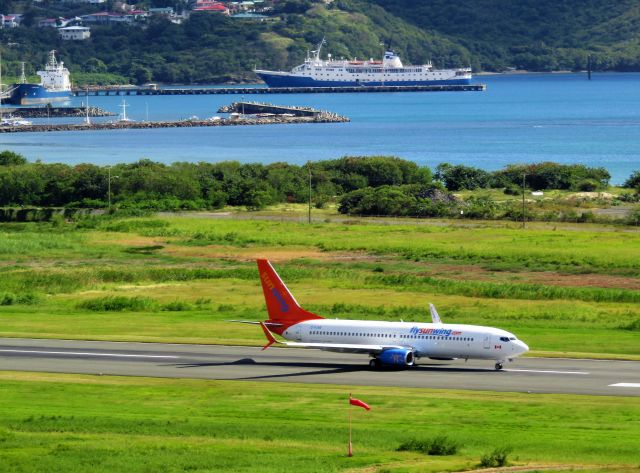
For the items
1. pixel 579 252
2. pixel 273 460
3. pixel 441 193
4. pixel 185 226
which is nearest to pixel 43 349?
pixel 273 460

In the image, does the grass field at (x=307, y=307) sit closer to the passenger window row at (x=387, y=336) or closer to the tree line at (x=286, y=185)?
the passenger window row at (x=387, y=336)

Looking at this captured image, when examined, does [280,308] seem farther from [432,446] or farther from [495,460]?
[495,460]

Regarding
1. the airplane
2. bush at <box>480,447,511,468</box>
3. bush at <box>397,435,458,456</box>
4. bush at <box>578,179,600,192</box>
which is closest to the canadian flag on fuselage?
the airplane

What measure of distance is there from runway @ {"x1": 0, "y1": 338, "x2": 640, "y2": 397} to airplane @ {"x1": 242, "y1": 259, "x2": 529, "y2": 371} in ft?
3.06

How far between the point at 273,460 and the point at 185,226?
92.4 meters

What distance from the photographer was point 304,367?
225 ft

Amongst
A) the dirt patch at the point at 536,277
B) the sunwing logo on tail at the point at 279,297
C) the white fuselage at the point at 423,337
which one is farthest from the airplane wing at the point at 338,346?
the dirt patch at the point at 536,277

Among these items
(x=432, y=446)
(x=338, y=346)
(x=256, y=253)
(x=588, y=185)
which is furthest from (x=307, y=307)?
(x=588, y=185)

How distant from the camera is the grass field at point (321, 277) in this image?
81.9m

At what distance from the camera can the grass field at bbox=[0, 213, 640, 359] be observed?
269 ft

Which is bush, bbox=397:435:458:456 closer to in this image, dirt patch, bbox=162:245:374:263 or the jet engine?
the jet engine

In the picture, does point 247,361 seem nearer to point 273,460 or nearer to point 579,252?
point 273,460

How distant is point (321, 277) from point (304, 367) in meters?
35.9

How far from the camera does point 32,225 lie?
143625mm
